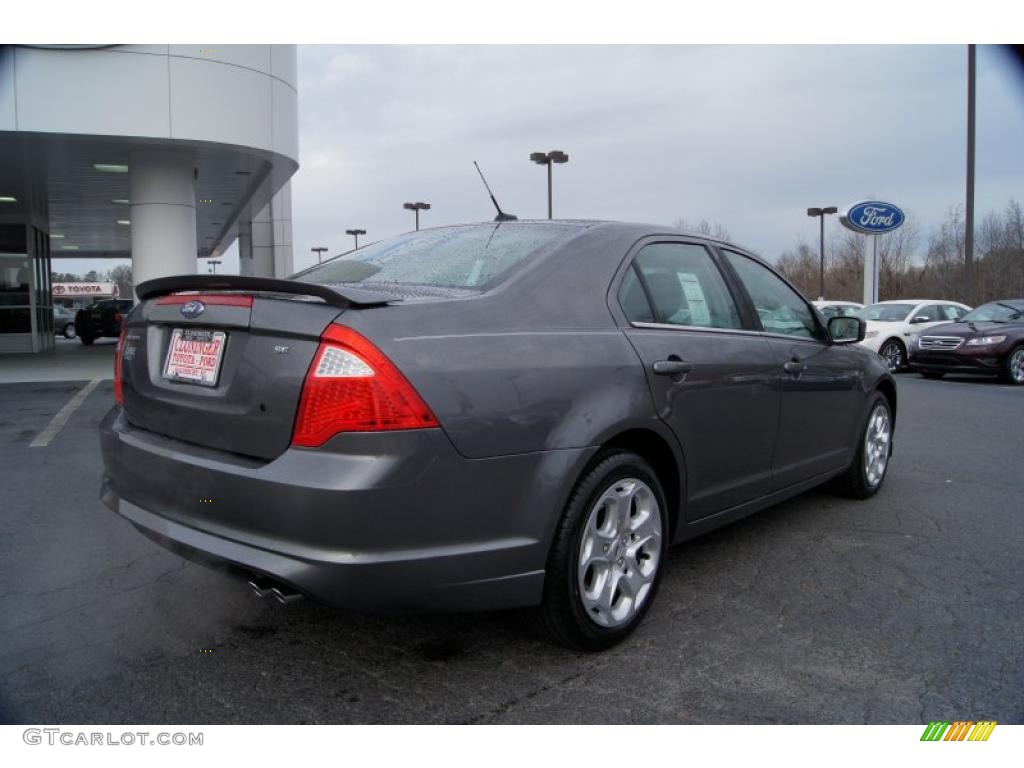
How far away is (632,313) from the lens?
3.20 metres

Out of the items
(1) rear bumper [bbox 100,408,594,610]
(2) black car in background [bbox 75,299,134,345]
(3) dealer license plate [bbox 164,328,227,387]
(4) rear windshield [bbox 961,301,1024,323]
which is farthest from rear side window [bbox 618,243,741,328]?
(2) black car in background [bbox 75,299,134,345]

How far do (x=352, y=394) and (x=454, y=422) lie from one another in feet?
1.03

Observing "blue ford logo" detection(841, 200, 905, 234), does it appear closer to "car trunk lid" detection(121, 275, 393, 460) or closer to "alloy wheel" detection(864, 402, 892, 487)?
"alloy wheel" detection(864, 402, 892, 487)

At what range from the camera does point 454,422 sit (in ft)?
7.97

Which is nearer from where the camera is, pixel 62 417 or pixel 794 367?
pixel 794 367

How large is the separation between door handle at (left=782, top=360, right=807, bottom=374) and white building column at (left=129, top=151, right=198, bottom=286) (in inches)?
479

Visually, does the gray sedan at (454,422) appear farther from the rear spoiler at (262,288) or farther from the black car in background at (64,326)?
the black car in background at (64,326)

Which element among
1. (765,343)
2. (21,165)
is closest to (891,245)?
(21,165)

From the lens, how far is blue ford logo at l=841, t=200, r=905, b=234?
2448 centimetres

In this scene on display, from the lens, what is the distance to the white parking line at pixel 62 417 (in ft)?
23.9

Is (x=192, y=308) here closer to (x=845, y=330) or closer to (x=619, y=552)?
(x=619, y=552)

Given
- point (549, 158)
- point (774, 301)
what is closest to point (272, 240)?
point (549, 158)

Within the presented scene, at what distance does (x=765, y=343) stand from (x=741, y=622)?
1368 millimetres
